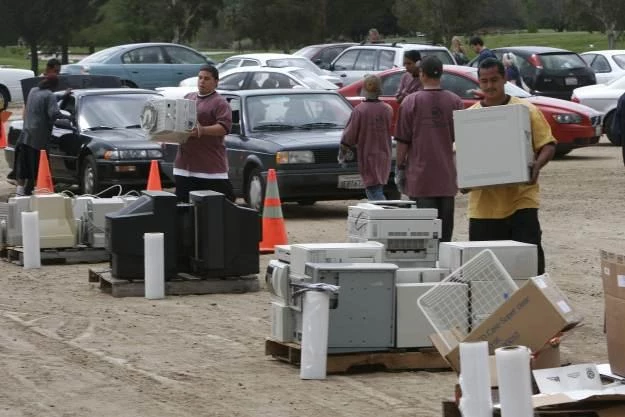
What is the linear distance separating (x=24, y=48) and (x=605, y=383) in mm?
81096

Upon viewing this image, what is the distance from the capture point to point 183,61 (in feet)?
120

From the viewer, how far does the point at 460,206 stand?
20016 millimetres

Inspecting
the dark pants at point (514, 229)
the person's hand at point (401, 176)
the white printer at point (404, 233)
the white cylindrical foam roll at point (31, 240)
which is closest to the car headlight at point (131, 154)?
the white cylindrical foam roll at point (31, 240)

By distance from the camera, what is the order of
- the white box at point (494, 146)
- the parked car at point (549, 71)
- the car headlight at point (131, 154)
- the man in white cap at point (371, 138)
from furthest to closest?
1. the parked car at point (549, 71)
2. the car headlight at point (131, 154)
3. the man in white cap at point (371, 138)
4. the white box at point (494, 146)

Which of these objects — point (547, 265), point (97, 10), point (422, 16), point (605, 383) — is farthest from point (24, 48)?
point (605, 383)

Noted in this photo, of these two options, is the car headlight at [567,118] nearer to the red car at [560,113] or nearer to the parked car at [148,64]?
the red car at [560,113]

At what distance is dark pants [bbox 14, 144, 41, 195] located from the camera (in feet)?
65.5

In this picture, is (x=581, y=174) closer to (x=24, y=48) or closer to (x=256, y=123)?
(x=256, y=123)

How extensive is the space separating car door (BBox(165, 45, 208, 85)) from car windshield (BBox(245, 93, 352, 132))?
16.0 metres

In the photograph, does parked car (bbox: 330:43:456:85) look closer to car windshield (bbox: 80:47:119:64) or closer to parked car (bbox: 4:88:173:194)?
car windshield (bbox: 80:47:119:64)

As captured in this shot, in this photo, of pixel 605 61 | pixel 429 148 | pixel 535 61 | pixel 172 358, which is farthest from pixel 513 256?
pixel 605 61

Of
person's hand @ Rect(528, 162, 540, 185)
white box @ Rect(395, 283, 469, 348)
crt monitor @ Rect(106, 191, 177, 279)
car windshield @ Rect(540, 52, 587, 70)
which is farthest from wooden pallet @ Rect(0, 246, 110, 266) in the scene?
car windshield @ Rect(540, 52, 587, 70)

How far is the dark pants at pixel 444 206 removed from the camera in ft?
38.9

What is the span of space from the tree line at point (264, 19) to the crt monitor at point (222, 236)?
1785 inches
